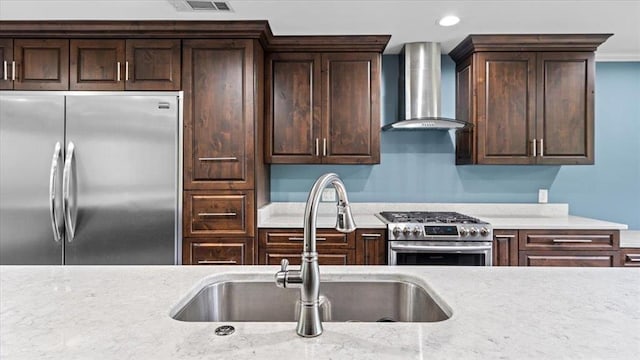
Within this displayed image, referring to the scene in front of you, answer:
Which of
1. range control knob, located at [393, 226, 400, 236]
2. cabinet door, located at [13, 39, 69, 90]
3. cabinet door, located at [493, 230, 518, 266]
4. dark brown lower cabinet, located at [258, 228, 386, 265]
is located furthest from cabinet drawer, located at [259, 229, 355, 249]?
cabinet door, located at [13, 39, 69, 90]

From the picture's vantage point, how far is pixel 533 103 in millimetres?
3018

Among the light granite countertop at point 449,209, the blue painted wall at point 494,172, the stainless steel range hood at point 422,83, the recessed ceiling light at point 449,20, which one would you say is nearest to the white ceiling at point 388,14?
the recessed ceiling light at point 449,20

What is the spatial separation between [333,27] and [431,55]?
2.92ft

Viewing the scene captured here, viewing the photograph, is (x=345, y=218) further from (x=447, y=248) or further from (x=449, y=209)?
(x=449, y=209)

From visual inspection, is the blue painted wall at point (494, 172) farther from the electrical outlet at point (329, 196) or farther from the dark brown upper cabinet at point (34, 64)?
the dark brown upper cabinet at point (34, 64)

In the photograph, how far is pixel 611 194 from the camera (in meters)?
3.39

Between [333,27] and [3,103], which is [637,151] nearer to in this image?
[333,27]

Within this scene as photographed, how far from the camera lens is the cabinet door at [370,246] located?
9.00 feet

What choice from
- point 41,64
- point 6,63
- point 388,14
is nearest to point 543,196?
point 388,14

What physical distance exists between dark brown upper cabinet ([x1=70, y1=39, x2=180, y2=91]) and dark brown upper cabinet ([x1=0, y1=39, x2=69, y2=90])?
74 mm

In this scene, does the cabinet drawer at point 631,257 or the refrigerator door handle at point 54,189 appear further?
the cabinet drawer at point 631,257

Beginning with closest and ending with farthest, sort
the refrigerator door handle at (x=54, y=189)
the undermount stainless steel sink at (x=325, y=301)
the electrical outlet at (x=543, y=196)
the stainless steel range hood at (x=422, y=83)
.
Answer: the undermount stainless steel sink at (x=325, y=301) → the refrigerator door handle at (x=54, y=189) → the stainless steel range hood at (x=422, y=83) → the electrical outlet at (x=543, y=196)

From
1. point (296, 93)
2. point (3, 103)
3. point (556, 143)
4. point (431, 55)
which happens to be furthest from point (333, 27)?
point (3, 103)

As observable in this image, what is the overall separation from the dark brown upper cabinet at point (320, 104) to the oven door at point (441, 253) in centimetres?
78
